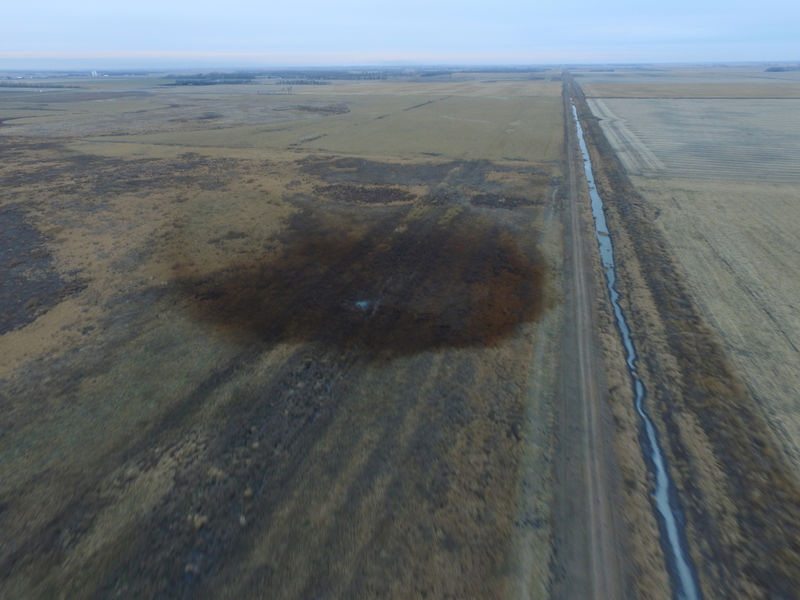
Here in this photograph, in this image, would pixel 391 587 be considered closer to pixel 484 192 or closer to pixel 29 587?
pixel 29 587

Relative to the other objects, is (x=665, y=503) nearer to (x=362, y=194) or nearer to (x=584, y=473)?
(x=584, y=473)

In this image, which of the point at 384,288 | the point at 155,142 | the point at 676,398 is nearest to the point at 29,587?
the point at 384,288

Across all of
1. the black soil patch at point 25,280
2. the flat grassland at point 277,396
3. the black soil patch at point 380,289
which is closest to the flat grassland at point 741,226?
the flat grassland at point 277,396

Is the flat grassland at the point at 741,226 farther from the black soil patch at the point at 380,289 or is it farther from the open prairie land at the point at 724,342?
the black soil patch at the point at 380,289

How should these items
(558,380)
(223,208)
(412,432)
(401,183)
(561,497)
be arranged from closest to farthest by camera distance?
(561,497), (412,432), (558,380), (223,208), (401,183)

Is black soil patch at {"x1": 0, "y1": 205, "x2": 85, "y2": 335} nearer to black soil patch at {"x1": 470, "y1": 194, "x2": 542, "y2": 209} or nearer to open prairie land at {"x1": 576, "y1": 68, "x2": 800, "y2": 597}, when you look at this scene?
open prairie land at {"x1": 576, "y1": 68, "x2": 800, "y2": 597}

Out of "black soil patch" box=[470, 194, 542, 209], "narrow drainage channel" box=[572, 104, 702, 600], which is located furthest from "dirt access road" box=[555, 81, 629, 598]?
"black soil patch" box=[470, 194, 542, 209]

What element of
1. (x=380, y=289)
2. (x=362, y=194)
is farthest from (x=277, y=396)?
(x=362, y=194)
